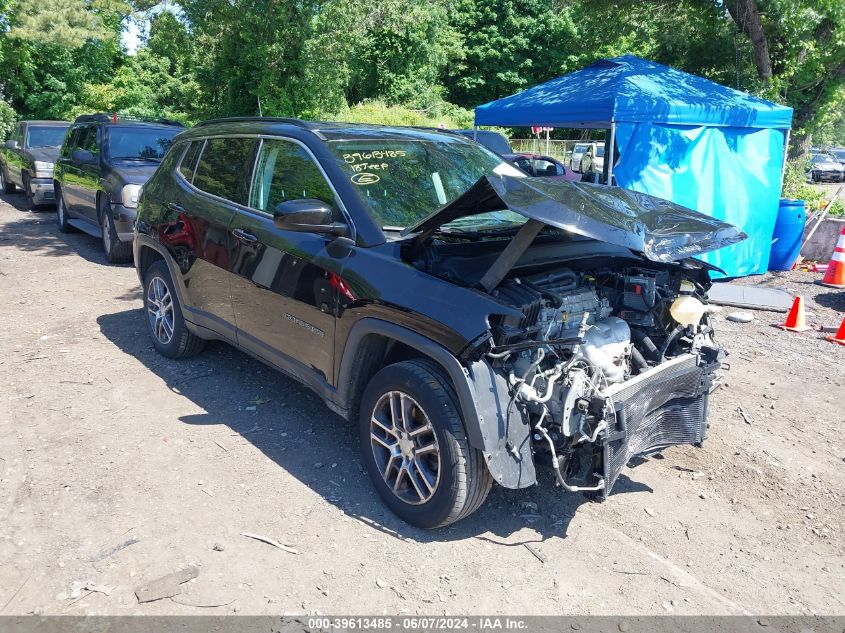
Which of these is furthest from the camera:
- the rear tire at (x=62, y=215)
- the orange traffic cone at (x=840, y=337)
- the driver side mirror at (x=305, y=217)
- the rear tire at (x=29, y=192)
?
the rear tire at (x=29, y=192)

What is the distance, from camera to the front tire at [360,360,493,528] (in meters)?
3.21

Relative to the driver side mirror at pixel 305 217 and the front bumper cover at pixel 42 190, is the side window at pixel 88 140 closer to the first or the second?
the front bumper cover at pixel 42 190

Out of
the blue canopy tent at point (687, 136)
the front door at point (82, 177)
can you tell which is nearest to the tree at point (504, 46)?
the blue canopy tent at point (687, 136)

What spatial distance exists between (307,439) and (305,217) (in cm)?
158

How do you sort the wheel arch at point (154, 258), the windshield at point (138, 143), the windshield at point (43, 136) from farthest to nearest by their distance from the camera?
1. the windshield at point (43, 136)
2. the windshield at point (138, 143)
3. the wheel arch at point (154, 258)

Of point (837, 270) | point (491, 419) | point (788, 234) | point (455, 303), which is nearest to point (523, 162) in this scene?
point (788, 234)

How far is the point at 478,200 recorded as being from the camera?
10.5ft

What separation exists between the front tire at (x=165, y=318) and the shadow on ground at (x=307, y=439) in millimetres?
137

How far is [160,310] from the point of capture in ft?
18.6

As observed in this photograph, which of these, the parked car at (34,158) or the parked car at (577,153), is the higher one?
the parked car at (577,153)

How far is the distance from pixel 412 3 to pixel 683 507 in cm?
1808

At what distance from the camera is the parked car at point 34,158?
1332cm

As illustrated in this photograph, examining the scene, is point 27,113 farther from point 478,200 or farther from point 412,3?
point 478,200

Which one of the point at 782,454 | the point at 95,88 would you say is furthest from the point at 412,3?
the point at 782,454
